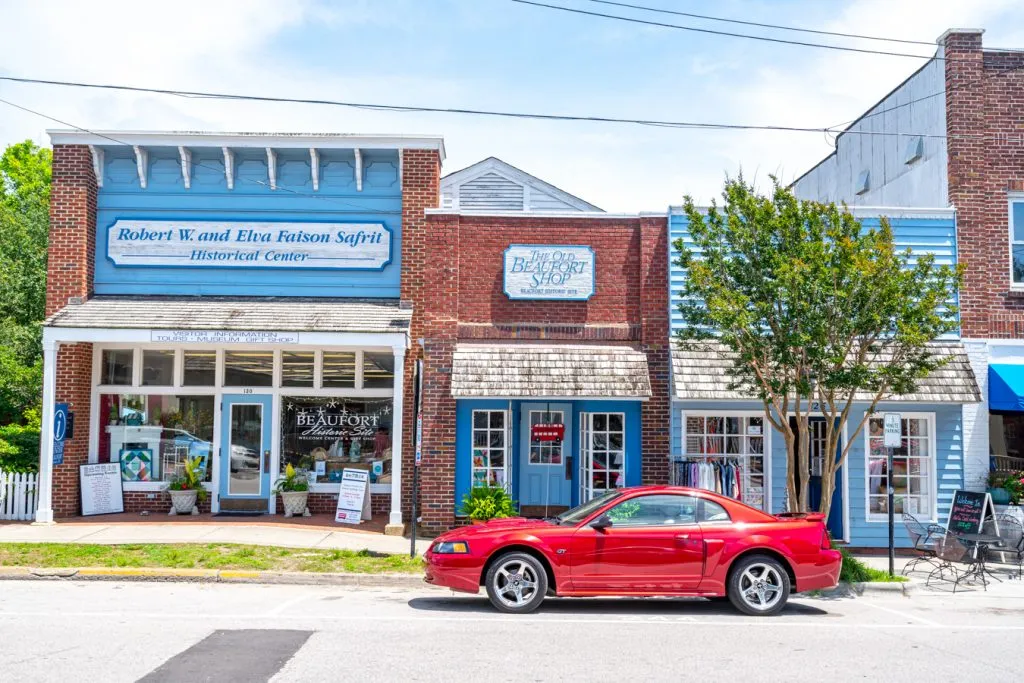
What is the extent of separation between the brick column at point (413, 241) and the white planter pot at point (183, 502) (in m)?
3.87

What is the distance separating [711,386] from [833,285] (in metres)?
3.21

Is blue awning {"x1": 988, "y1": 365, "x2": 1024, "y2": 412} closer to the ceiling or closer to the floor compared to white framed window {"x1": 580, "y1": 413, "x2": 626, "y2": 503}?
closer to the ceiling

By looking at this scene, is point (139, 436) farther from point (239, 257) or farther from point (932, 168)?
point (932, 168)

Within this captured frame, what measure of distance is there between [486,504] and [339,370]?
167 inches

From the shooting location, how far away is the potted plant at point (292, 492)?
15.9m

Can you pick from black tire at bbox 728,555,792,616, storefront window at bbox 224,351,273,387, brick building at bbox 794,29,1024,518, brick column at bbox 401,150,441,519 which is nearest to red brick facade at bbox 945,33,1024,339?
brick building at bbox 794,29,1024,518

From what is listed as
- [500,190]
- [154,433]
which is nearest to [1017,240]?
[500,190]

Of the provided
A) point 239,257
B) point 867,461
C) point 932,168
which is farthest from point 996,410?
point 239,257

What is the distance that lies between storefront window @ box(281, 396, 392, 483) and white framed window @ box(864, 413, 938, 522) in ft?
27.6

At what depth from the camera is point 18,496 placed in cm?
1535

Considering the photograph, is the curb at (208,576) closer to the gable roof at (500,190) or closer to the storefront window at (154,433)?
the storefront window at (154,433)

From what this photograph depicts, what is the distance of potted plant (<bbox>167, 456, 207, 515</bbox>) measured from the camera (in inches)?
628

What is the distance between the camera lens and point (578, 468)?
50.7ft

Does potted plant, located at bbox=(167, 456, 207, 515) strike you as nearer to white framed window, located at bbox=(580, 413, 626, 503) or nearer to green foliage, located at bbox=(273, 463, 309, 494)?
green foliage, located at bbox=(273, 463, 309, 494)
